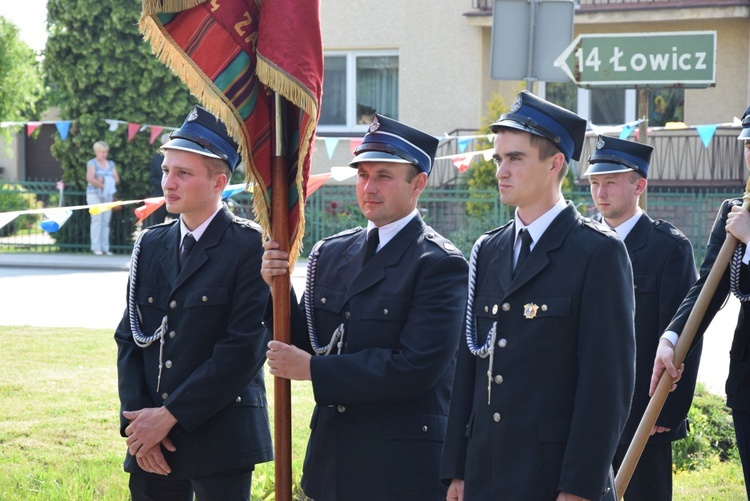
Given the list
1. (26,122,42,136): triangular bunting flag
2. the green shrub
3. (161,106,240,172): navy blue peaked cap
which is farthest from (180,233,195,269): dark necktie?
(26,122,42,136): triangular bunting flag

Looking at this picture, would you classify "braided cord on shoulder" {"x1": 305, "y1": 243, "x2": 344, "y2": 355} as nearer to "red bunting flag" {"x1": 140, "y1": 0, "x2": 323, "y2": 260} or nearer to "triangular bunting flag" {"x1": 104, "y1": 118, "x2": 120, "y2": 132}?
"red bunting flag" {"x1": 140, "y1": 0, "x2": 323, "y2": 260}

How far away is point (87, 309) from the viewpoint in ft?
44.5

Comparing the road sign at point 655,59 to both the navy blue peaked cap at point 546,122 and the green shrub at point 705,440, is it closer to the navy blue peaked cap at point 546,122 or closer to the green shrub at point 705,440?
the green shrub at point 705,440

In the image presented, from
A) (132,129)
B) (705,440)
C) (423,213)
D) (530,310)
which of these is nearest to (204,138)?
(530,310)

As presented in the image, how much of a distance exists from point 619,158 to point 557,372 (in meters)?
2.16

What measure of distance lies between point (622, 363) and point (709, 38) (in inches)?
178

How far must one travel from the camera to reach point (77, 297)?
14758mm

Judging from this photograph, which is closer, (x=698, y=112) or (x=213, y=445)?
(x=213, y=445)

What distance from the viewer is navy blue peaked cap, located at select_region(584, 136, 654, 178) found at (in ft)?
17.4

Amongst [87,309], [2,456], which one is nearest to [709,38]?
[2,456]

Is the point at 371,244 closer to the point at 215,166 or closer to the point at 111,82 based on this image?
the point at 215,166

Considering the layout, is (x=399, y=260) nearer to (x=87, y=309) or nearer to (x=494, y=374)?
(x=494, y=374)

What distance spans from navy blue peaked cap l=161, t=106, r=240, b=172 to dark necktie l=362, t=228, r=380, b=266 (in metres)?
0.75

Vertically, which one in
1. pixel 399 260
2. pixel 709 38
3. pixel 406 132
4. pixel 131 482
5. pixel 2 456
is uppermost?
pixel 709 38
